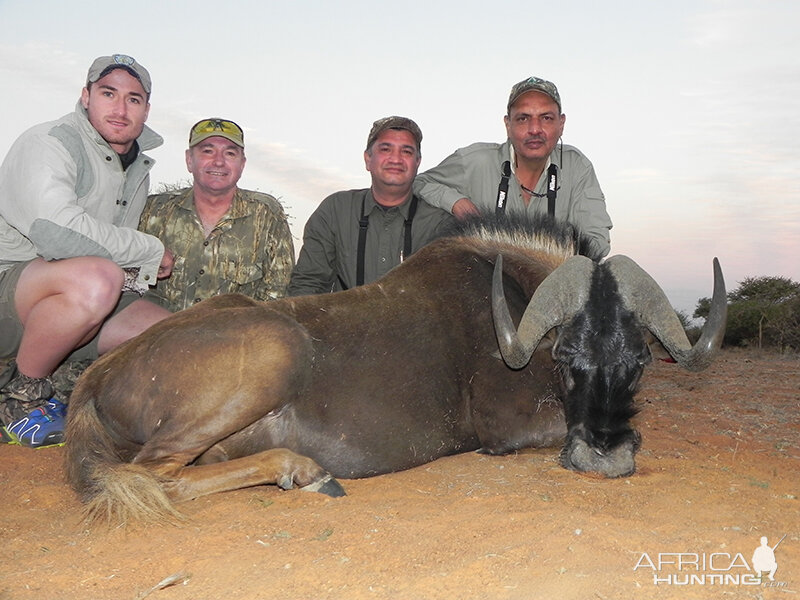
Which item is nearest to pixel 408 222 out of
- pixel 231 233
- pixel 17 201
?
pixel 231 233

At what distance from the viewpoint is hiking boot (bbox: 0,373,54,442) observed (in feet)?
17.8

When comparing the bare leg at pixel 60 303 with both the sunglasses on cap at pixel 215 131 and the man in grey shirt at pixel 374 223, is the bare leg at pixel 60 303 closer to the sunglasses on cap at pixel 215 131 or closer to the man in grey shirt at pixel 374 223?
the sunglasses on cap at pixel 215 131

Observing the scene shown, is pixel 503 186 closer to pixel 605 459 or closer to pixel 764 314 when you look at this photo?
pixel 605 459

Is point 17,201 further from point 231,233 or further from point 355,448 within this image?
point 355,448

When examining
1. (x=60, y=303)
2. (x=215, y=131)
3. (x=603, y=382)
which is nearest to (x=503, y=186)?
(x=215, y=131)

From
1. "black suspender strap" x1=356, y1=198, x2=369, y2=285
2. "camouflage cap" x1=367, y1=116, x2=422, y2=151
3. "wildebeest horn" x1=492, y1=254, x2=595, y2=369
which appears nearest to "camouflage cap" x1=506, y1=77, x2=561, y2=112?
"camouflage cap" x1=367, y1=116, x2=422, y2=151

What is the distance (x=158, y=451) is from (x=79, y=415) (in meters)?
0.57

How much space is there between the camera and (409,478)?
4.25m

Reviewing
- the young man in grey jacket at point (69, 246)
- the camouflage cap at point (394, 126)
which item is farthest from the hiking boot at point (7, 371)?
the camouflage cap at point (394, 126)

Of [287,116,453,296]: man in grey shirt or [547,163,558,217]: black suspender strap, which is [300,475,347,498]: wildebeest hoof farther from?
[547,163,558,217]: black suspender strap

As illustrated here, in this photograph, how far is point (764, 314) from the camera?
651 inches

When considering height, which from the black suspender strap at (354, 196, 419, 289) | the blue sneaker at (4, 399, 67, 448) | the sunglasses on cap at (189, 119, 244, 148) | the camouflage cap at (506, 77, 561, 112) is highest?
the camouflage cap at (506, 77, 561, 112)

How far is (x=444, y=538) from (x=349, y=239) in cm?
404

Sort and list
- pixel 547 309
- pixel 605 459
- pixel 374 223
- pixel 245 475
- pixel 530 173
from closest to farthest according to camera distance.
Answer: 1. pixel 245 475
2. pixel 605 459
3. pixel 547 309
4. pixel 374 223
5. pixel 530 173
